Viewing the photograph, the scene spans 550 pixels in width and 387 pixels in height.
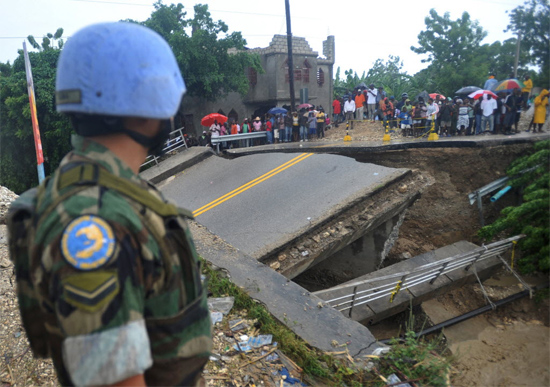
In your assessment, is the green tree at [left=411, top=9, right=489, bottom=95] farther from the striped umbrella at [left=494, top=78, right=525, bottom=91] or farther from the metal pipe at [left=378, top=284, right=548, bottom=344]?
the metal pipe at [left=378, top=284, right=548, bottom=344]

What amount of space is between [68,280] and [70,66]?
0.63m

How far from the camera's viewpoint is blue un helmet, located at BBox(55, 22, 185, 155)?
3.71 feet

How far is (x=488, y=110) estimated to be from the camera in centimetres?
1281

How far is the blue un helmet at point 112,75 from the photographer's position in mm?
1130

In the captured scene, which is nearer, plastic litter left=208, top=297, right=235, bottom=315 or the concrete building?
plastic litter left=208, top=297, right=235, bottom=315

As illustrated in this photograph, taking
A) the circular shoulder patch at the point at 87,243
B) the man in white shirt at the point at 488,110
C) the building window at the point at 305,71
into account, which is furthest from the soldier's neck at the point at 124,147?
the building window at the point at 305,71

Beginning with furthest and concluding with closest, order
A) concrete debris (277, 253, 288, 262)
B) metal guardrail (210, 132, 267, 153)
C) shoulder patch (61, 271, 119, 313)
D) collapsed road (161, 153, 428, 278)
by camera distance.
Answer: metal guardrail (210, 132, 267, 153), collapsed road (161, 153, 428, 278), concrete debris (277, 253, 288, 262), shoulder patch (61, 271, 119, 313)

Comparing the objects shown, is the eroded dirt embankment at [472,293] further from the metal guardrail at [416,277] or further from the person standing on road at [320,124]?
the person standing on road at [320,124]

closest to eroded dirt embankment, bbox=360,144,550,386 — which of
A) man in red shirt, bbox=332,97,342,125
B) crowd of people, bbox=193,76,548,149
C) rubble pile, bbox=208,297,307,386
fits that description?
rubble pile, bbox=208,297,307,386

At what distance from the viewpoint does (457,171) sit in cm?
1095

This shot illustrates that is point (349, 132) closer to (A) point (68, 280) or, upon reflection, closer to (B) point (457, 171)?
(B) point (457, 171)

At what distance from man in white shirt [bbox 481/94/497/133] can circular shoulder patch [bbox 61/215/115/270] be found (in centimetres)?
1422

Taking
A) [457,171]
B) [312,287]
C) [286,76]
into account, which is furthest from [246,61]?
[312,287]

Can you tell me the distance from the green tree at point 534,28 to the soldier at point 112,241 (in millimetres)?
7192
